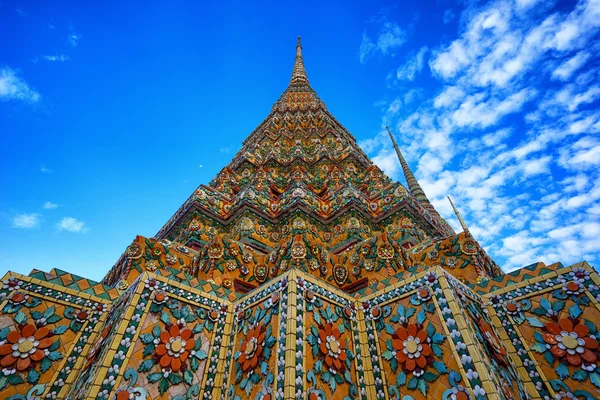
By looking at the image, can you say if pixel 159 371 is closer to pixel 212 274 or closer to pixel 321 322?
pixel 321 322

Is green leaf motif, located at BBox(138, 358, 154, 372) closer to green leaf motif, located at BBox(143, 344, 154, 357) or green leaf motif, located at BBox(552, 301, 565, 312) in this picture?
green leaf motif, located at BBox(143, 344, 154, 357)

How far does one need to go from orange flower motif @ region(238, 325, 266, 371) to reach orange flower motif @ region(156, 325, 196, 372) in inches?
19.8

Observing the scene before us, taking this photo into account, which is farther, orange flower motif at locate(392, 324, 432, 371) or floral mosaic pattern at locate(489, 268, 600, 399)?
orange flower motif at locate(392, 324, 432, 371)

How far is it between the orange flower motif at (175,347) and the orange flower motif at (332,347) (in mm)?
1236

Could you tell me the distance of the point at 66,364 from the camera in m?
3.25

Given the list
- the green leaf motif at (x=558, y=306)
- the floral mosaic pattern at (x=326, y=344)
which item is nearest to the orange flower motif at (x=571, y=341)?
the green leaf motif at (x=558, y=306)

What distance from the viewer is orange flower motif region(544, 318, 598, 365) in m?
2.79

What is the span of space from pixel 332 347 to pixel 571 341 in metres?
2.00

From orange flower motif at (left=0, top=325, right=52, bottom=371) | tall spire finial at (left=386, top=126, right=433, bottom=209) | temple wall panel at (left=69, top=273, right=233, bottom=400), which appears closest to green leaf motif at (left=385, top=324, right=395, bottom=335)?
temple wall panel at (left=69, top=273, right=233, bottom=400)

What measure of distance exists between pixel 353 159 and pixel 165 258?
6432 mm

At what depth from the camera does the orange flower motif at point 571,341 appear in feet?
9.14

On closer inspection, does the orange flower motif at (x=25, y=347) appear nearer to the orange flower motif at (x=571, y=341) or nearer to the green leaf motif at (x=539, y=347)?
the green leaf motif at (x=539, y=347)

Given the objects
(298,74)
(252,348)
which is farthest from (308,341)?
(298,74)

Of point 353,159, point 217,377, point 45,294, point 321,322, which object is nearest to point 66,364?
point 45,294
